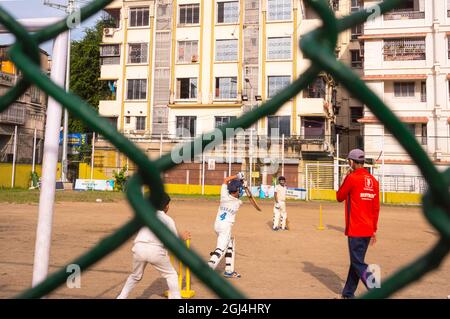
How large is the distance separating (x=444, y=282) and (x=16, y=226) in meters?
10.2

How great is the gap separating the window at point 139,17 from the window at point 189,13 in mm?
3109

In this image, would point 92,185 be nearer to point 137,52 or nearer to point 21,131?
point 21,131

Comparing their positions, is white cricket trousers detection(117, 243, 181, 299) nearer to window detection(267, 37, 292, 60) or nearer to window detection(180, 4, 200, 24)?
window detection(267, 37, 292, 60)

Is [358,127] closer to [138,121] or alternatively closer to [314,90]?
[314,90]

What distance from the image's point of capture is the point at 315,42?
0.76 m

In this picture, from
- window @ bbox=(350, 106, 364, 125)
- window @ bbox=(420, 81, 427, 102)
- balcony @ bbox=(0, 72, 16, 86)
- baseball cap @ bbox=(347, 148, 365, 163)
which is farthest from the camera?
window @ bbox=(350, 106, 364, 125)

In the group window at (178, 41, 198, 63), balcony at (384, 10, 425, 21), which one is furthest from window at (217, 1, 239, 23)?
balcony at (384, 10, 425, 21)

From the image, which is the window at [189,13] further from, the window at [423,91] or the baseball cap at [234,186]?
the baseball cap at [234,186]

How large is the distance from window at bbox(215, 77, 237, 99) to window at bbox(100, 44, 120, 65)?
9207 mm

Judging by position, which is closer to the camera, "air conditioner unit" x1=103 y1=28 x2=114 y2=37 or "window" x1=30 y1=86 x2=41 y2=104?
"window" x1=30 y1=86 x2=41 y2=104

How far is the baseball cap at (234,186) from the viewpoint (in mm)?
6388

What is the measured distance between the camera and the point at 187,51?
109 feet

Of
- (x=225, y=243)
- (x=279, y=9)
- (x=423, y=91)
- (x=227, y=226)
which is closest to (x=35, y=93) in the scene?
(x=227, y=226)

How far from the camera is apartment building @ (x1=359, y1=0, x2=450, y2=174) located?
2708 centimetres
